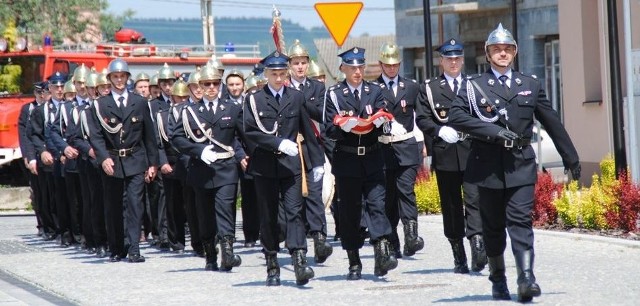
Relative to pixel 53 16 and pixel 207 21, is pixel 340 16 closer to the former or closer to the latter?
pixel 53 16

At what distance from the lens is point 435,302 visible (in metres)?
11.7

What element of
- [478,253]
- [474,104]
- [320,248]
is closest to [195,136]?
[320,248]

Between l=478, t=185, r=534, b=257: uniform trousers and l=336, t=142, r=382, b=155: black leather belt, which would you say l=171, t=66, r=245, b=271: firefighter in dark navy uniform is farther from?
l=478, t=185, r=534, b=257: uniform trousers

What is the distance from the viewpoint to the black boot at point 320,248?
15.0 m

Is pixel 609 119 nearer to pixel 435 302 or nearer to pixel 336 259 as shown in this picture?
pixel 336 259

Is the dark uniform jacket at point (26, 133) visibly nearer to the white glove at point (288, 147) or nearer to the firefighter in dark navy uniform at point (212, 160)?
the firefighter in dark navy uniform at point (212, 160)

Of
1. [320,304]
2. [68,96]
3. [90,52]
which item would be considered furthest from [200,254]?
[90,52]

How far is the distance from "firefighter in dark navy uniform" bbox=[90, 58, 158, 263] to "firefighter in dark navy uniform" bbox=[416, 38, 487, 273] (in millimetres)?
3827

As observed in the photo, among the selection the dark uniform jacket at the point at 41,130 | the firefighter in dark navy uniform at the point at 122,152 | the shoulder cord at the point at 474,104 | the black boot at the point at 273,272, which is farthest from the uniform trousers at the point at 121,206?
the shoulder cord at the point at 474,104

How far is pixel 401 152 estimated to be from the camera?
15.0 m

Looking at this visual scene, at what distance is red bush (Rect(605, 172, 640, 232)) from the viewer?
51.5ft

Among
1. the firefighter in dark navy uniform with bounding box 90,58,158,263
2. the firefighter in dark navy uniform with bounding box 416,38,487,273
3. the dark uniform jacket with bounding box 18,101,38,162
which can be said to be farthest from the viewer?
the dark uniform jacket with bounding box 18,101,38,162

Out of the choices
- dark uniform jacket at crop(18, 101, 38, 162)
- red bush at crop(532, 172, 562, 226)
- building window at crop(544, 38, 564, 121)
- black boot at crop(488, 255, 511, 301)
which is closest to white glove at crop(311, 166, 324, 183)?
black boot at crop(488, 255, 511, 301)

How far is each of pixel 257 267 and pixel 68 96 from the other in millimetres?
5253
